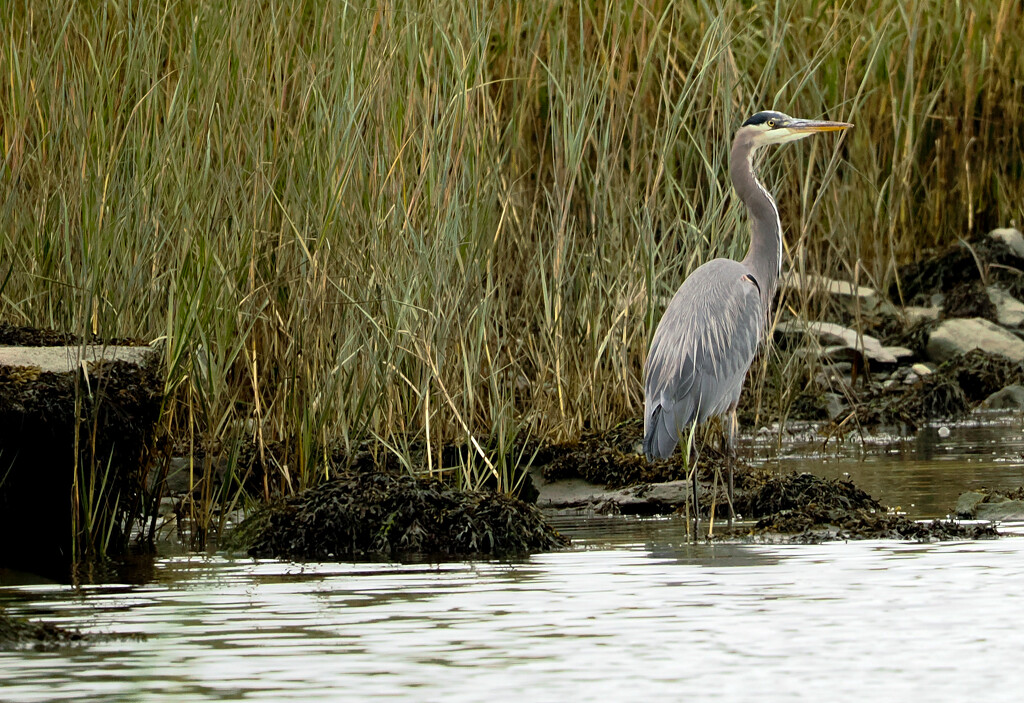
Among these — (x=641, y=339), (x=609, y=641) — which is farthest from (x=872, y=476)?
(x=609, y=641)

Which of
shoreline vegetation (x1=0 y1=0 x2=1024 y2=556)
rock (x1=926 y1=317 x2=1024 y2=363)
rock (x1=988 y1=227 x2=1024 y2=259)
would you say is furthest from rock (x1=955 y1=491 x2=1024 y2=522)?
rock (x1=988 y1=227 x2=1024 y2=259)

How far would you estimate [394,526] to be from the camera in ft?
21.4

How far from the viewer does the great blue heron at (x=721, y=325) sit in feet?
24.8

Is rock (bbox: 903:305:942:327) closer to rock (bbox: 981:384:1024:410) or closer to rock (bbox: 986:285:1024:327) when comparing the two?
rock (bbox: 986:285:1024:327)

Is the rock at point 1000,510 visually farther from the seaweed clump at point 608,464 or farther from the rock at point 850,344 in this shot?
the rock at point 850,344

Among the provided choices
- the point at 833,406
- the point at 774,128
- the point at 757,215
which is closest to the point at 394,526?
the point at 757,215

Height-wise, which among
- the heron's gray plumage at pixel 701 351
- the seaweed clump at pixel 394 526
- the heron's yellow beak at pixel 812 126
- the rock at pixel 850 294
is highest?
the heron's yellow beak at pixel 812 126

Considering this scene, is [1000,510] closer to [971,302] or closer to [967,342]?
[967,342]

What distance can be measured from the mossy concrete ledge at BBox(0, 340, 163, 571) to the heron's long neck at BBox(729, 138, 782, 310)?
301 centimetres

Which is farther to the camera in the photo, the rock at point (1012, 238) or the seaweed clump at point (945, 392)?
the rock at point (1012, 238)

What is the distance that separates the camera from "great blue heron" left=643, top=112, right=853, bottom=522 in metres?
7.57

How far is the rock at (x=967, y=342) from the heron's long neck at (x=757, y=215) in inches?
185

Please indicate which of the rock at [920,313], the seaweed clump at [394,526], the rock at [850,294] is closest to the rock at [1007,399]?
the rock at [850,294]

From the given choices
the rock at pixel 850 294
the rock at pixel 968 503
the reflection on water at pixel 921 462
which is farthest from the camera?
the rock at pixel 850 294
